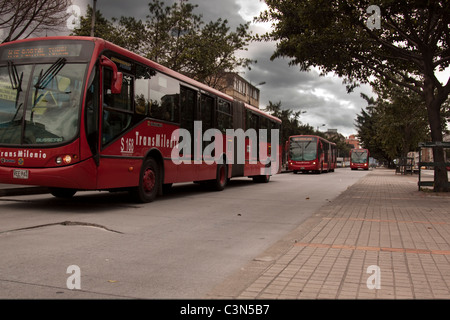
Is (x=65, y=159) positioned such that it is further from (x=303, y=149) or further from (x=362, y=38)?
(x=303, y=149)

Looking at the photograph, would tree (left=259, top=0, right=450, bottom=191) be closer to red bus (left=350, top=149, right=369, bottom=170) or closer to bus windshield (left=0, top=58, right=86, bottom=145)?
bus windshield (left=0, top=58, right=86, bottom=145)

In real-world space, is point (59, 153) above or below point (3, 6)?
below

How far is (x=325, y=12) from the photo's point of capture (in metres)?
12.9

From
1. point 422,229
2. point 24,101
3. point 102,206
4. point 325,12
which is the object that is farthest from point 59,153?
point 325,12

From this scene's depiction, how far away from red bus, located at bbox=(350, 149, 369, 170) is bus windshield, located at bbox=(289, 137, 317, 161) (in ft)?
92.3

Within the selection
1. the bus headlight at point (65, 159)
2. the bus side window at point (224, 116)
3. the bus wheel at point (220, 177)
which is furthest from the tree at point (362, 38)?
the bus headlight at point (65, 159)

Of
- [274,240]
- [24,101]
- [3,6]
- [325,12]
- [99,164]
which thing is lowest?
[274,240]

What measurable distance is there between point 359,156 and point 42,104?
60.5m

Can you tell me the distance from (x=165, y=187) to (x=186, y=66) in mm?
15178

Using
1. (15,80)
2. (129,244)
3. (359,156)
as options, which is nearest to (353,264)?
(129,244)

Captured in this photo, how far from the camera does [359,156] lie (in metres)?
64.1

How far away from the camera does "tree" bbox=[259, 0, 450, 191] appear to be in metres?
13.2

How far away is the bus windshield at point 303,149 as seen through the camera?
37.7m

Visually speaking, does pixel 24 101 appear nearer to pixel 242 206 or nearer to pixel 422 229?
pixel 242 206
